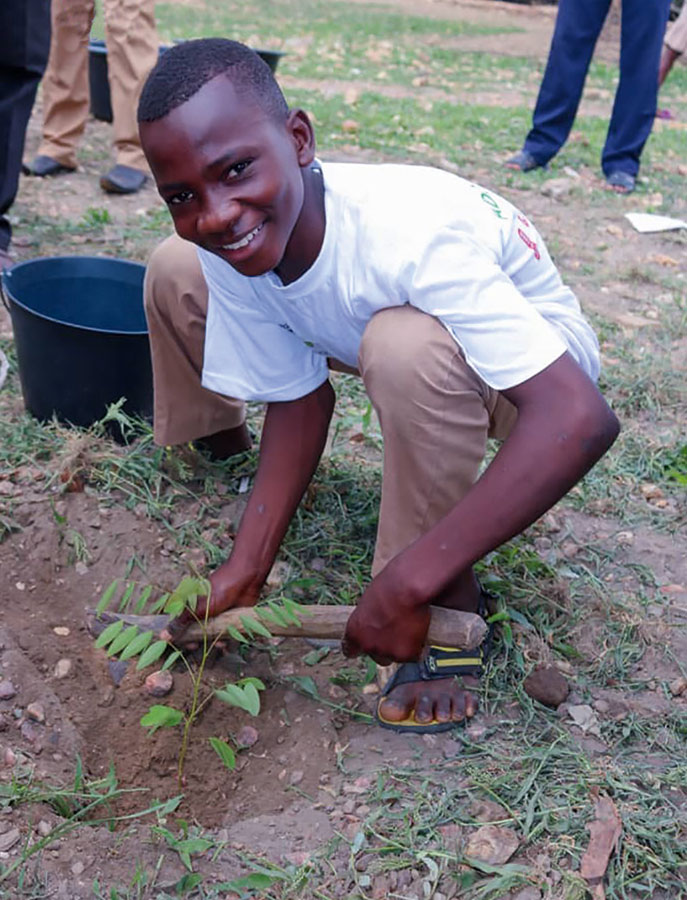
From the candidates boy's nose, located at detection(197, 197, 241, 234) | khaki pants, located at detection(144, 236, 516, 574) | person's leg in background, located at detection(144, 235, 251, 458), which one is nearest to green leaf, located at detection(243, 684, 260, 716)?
khaki pants, located at detection(144, 236, 516, 574)

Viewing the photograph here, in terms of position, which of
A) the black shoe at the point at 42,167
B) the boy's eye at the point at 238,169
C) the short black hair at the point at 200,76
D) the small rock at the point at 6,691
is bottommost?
the black shoe at the point at 42,167

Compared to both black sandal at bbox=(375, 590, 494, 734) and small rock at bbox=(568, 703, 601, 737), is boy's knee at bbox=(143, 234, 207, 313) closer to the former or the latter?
black sandal at bbox=(375, 590, 494, 734)

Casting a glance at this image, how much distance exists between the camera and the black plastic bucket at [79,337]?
226 centimetres

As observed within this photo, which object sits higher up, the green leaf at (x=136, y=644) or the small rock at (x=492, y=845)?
the green leaf at (x=136, y=644)

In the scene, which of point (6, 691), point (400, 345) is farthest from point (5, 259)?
point (400, 345)

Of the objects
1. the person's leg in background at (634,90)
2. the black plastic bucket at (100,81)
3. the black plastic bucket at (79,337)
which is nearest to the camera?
the black plastic bucket at (79,337)

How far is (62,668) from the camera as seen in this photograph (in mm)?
1930

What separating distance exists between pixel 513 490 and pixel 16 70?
95.8 inches

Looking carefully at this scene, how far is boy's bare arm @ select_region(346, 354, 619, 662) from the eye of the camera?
1.47 metres

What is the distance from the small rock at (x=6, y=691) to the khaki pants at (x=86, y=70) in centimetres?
300

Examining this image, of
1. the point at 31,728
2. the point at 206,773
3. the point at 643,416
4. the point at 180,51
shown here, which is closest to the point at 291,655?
the point at 206,773

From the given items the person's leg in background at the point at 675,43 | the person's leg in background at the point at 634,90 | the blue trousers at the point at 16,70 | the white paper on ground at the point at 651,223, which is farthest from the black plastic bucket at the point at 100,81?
the person's leg in background at the point at 675,43

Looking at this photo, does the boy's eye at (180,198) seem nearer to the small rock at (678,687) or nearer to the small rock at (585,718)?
the small rock at (585,718)

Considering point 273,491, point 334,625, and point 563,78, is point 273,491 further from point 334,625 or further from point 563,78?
point 563,78
